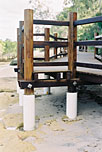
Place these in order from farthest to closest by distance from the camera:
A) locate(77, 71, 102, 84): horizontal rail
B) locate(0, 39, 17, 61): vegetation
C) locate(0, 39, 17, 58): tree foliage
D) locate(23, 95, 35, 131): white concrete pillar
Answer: locate(0, 39, 17, 58): tree foliage → locate(0, 39, 17, 61): vegetation → locate(23, 95, 35, 131): white concrete pillar → locate(77, 71, 102, 84): horizontal rail

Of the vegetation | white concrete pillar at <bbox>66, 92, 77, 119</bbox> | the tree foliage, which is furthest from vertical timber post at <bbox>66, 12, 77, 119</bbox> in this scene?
the tree foliage

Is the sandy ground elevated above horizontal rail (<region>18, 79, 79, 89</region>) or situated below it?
below

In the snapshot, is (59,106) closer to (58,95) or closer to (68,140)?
(58,95)

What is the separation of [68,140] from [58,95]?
367cm

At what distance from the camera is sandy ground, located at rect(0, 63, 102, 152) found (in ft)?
12.7

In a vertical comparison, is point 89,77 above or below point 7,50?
below

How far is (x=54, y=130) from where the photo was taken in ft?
14.8

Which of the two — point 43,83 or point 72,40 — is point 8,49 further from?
point 43,83

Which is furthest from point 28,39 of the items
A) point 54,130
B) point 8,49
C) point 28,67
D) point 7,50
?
point 8,49

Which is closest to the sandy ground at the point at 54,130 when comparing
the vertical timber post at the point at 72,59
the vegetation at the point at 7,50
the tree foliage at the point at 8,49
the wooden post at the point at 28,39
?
the vertical timber post at the point at 72,59

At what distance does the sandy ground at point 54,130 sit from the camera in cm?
388

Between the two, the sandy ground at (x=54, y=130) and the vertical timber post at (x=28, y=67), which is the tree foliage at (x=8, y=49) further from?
the vertical timber post at (x=28, y=67)

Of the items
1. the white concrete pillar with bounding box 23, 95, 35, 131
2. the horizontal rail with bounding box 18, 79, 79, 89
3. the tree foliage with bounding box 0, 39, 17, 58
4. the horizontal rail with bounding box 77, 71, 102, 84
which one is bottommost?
the white concrete pillar with bounding box 23, 95, 35, 131

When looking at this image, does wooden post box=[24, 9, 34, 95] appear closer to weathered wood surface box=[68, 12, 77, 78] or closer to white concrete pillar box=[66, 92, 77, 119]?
weathered wood surface box=[68, 12, 77, 78]
